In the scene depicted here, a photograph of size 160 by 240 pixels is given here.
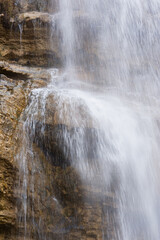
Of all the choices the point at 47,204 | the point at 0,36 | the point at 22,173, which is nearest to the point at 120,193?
the point at 47,204

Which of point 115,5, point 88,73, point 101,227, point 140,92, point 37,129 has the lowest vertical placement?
point 101,227

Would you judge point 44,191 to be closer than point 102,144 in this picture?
Yes

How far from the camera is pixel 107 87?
659cm

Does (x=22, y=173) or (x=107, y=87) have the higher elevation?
(x=107, y=87)

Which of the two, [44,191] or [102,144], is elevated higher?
[102,144]

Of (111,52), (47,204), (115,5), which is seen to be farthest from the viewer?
(115,5)

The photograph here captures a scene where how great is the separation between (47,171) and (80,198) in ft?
2.31

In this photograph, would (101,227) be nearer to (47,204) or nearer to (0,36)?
(47,204)

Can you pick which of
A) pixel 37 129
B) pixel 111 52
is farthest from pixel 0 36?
pixel 37 129

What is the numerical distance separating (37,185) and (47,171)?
11.4 inches

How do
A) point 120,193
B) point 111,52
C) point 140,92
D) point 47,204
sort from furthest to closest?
point 111,52 → point 140,92 → point 120,193 → point 47,204

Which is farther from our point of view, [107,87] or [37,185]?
[107,87]

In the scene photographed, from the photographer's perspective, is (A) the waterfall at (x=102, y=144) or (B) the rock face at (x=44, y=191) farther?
(A) the waterfall at (x=102, y=144)

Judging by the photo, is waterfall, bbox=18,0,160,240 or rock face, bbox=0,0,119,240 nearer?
rock face, bbox=0,0,119,240
